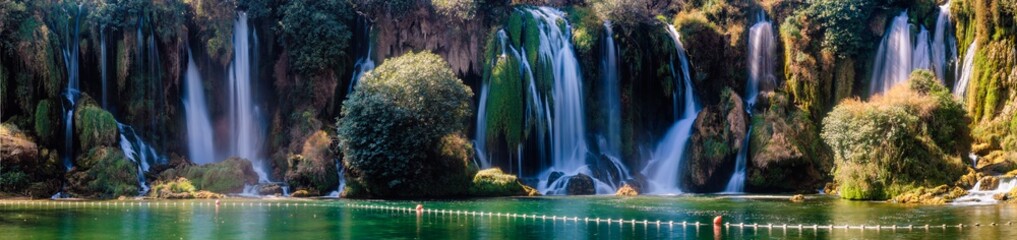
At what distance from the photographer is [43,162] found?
206 feet

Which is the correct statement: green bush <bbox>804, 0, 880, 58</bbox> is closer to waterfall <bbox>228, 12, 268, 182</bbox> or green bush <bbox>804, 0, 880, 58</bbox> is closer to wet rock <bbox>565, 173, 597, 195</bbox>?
wet rock <bbox>565, 173, 597, 195</bbox>

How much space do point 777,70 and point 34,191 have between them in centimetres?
4303

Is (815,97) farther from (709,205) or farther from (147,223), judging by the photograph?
(147,223)

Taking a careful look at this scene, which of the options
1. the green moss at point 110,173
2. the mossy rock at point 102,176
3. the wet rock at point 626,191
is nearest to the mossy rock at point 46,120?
the mossy rock at point 102,176

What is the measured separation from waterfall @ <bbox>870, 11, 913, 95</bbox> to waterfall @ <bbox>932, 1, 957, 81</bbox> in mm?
1454

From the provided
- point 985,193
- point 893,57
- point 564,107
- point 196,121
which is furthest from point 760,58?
point 196,121

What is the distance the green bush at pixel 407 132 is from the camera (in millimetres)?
61562

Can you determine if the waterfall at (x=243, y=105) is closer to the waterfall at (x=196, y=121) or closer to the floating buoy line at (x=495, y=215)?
the waterfall at (x=196, y=121)

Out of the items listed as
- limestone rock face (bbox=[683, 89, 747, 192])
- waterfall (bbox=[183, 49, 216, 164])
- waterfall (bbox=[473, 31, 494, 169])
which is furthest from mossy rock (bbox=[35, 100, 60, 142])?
limestone rock face (bbox=[683, 89, 747, 192])

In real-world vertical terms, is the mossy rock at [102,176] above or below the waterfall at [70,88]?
below

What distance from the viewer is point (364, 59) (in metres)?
74.5

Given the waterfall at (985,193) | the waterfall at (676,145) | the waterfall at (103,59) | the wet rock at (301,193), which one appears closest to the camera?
the waterfall at (985,193)

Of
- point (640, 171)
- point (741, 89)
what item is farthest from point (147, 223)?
point (741, 89)

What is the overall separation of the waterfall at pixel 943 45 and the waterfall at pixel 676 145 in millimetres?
14030
